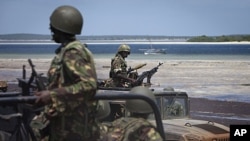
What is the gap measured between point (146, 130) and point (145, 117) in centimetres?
27

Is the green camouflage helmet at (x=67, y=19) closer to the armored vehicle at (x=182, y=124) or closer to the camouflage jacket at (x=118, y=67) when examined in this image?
the armored vehicle at (x=182, y=124)

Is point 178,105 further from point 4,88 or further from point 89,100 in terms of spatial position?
point 89,100

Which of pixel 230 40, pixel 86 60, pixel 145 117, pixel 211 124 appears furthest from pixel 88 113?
pixel 230 40

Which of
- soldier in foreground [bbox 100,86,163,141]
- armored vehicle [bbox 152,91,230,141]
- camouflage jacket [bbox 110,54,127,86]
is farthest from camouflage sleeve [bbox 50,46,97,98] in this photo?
camouflage jacket [bbox 110,54,127,86]

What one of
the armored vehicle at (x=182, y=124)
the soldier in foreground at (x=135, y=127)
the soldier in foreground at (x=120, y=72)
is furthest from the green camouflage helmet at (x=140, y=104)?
the soldier in foreground at (x=120, y=72)

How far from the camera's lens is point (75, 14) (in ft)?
12.9

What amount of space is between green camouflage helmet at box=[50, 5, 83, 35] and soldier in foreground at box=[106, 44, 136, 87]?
7.28m

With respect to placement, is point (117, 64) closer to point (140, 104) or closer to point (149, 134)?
point (140, 104)

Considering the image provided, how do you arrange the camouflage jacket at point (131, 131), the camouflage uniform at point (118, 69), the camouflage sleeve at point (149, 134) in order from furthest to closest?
1. the camouflage uniform at point (118, 69)
2. the camouflage jacket at point (131, 131)
3. the camouflage sleeve at point (149, 134)

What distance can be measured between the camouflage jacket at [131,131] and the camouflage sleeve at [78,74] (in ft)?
2.65

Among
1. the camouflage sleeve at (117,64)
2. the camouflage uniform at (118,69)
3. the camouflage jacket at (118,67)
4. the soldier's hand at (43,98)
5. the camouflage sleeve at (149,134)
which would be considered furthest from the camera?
the camouflage sleeve at (117,64)

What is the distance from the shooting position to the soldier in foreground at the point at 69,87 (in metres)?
3.76

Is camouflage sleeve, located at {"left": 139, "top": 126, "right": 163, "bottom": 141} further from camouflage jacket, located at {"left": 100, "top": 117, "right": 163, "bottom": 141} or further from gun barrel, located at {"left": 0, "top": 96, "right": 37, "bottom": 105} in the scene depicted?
gun barrel, located at {"left": 0, "top": 96, "right": 37, "bottom": 105}

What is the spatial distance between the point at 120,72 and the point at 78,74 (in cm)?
853
